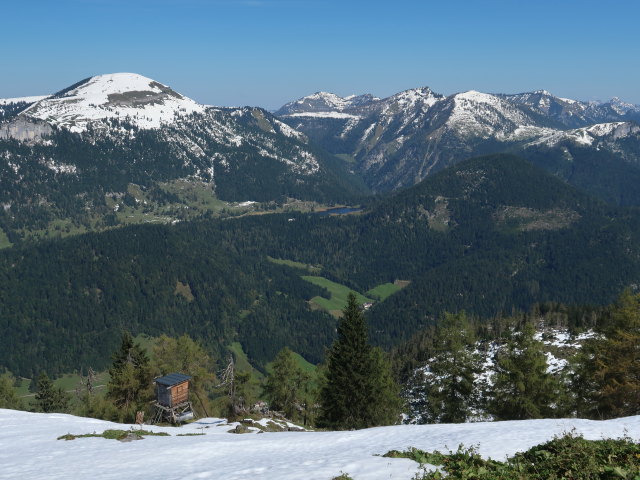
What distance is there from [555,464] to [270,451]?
18954 millimetres

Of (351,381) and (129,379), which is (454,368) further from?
(129,379)

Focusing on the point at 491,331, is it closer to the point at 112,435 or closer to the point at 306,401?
the point at 306,401

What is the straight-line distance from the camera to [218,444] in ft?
117

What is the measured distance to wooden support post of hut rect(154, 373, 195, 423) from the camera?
68938mm

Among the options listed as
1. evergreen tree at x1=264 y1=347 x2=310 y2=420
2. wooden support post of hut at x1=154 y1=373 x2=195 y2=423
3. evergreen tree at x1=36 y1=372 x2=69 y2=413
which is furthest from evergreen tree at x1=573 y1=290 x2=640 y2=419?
evergreen tree at x1=36 y1=372 x2=69 y2=413

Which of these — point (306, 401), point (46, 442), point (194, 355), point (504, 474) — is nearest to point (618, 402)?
point (504, 474)

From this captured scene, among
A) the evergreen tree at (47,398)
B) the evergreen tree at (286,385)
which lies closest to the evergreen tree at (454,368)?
the evergreen tree at (286,385)

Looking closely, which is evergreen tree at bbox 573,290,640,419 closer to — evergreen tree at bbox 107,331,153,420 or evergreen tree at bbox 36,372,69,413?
evergreen tree at bbox 107,331,153,420

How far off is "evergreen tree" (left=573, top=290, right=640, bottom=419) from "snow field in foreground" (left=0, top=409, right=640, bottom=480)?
71.6 feet

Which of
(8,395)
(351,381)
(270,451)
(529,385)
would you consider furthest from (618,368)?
(8,395)

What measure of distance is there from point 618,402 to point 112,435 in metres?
57.2

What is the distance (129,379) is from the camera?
254 feet

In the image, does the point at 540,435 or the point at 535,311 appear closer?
the point at 540,435

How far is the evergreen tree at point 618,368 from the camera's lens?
5466cm
